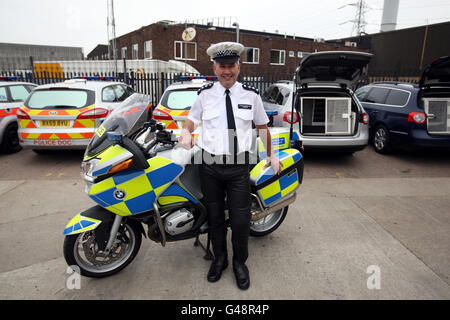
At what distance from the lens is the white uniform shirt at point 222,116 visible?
7.55ft

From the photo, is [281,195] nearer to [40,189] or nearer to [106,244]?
[106,244]

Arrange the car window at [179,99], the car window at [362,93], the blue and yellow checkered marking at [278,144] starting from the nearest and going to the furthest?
the blue and yellow checkered marking at [278,144] → the car window at [179,99] → the car window at [362,93]

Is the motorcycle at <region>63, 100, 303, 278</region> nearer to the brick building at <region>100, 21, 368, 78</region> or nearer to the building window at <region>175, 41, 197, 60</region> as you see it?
the brick building at <region>100, 21, 368, 78</region>

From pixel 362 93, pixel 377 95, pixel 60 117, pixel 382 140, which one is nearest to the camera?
pixel 60 117

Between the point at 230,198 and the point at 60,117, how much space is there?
4.64 m

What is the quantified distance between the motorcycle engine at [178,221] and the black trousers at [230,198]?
186mm

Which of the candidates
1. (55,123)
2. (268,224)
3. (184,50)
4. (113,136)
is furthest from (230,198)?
(184,50)

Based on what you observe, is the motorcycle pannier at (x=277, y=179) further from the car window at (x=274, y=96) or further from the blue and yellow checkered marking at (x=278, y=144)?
the car window at (x=274, y=96)

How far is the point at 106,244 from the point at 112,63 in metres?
16.9

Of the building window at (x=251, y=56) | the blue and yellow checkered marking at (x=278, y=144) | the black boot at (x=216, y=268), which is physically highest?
the building window at (x=251, y=56)

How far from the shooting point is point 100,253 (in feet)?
8.40

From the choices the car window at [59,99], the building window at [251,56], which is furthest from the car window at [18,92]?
the building window at [251,56]

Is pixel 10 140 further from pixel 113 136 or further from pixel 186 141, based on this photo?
pixel 186 141
